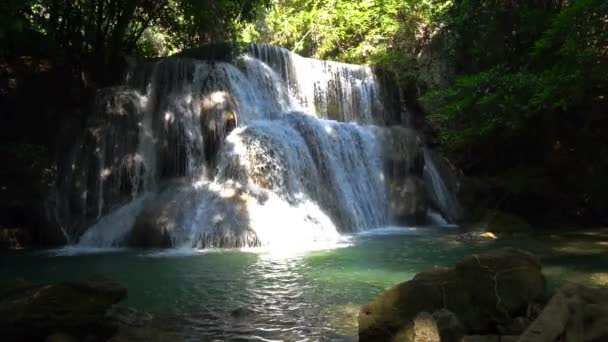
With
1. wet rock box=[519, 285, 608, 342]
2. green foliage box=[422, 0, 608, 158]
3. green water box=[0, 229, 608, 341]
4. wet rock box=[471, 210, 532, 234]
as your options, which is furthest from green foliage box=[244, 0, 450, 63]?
wet rock box=[519, 285, 608, 342]

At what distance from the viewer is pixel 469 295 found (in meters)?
5.39

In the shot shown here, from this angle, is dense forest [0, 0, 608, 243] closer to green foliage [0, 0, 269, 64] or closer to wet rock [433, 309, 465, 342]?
green foliage [0, 0, 269, 64]

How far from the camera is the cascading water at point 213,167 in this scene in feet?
42.2

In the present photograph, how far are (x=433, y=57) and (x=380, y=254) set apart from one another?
585 inches

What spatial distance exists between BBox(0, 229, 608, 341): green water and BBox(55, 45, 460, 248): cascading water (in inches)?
54.5

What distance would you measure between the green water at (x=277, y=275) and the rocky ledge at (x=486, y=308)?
593 millimetres

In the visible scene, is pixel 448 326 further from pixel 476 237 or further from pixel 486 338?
pixel 476 237

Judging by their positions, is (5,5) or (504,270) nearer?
(504,270)

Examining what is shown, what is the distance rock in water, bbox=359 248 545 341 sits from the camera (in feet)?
16.3

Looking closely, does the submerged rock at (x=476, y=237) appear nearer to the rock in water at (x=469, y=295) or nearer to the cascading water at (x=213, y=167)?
the cascading water at (x=213, y=167)

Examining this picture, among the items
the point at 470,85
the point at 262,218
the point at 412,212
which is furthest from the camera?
the point at 412,212

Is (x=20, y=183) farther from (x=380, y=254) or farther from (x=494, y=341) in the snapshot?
(x=494, y=341)

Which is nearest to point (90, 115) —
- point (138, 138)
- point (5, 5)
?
point (138, 138)

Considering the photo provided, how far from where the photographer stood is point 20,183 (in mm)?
13609
